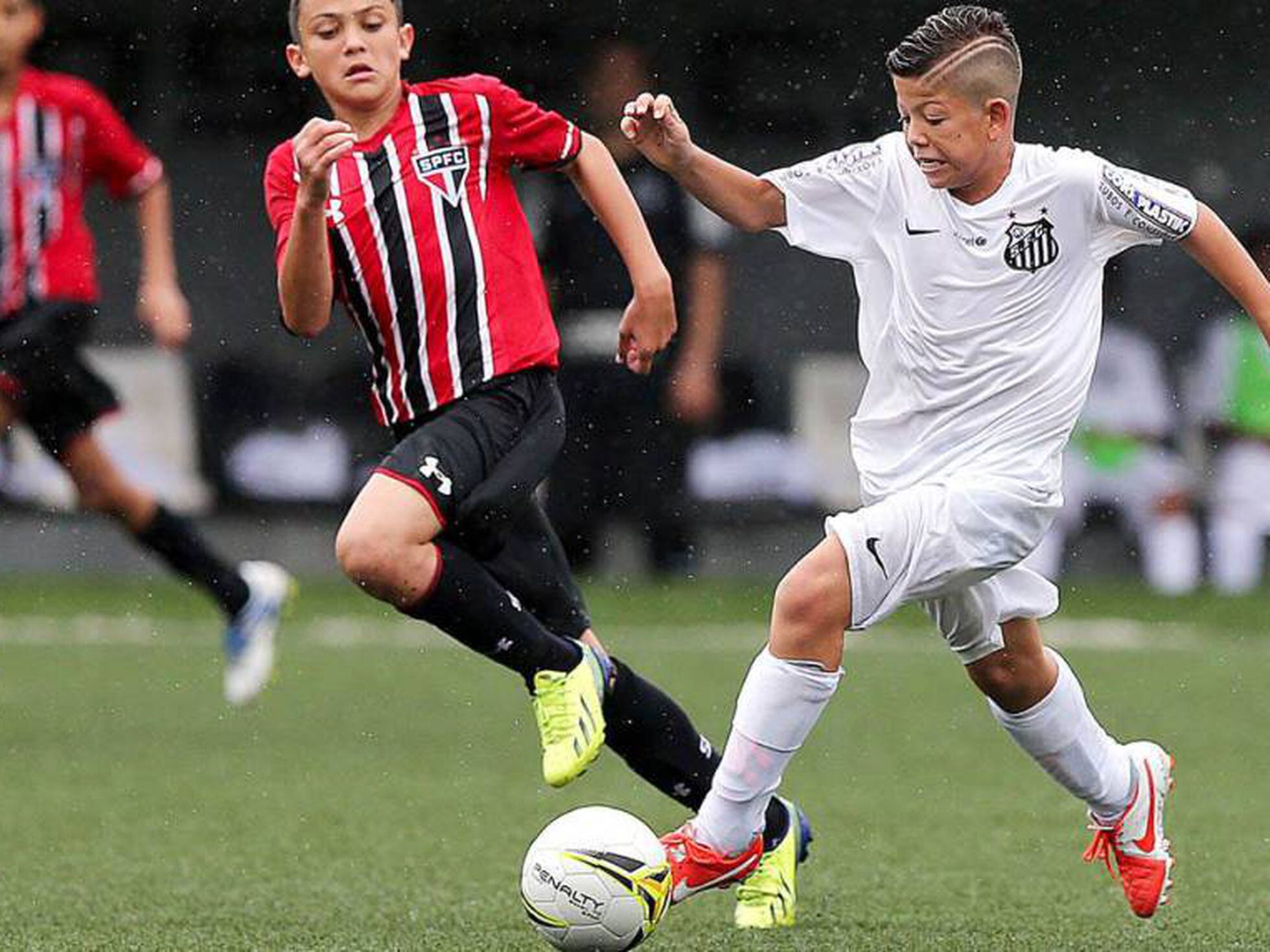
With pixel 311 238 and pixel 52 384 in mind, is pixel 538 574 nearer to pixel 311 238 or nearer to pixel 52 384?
pixel 311 238

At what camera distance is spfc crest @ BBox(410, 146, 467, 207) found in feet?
17.3

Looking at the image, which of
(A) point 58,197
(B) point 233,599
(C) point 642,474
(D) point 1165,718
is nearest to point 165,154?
(C) point 642,474

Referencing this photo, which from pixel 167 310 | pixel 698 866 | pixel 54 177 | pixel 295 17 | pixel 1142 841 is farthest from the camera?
pixel 54 177

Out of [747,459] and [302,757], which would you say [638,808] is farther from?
[747,459]

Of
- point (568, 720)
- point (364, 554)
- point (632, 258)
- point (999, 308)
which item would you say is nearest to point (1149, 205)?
point (999, 308)

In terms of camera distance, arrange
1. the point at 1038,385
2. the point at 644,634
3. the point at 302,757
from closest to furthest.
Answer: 1. the point at 1038,385
2. the point at 302,757
3. the point at 644,634

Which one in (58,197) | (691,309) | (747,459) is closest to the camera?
(58,197)

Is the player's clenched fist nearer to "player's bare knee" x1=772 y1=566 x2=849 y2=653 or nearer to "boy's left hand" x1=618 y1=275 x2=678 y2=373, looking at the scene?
"boy's left hand" x1=618 y1=275 x2=678 y2=373

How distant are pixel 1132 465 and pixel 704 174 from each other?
880 centimetres

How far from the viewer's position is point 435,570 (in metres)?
4.88

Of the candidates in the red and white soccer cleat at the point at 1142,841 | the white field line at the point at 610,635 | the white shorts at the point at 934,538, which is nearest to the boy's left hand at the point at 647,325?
the white shorts at the point at 934,538

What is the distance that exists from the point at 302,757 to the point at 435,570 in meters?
2.81

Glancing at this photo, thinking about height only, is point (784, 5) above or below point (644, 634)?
above

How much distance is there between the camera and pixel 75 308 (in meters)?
8.23
